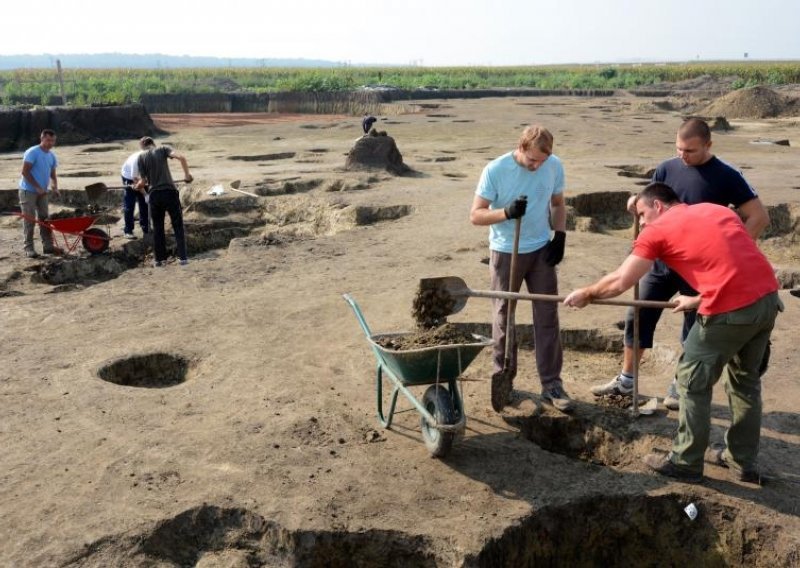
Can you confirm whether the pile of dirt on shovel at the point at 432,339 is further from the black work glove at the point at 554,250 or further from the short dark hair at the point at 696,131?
the short dark hair at the point at 696,131

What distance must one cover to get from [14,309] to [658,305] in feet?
20.7

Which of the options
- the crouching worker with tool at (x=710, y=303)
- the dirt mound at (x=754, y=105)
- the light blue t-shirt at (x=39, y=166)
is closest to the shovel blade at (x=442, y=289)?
the crouching worker with tool at (x=710, y=303)

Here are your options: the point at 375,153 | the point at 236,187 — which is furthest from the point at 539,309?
the point at 375,153

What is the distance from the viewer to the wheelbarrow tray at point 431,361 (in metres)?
4.51

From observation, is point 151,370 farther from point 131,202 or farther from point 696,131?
point 131,202

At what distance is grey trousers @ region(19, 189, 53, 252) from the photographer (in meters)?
11.0

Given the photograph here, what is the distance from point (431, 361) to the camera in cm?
458

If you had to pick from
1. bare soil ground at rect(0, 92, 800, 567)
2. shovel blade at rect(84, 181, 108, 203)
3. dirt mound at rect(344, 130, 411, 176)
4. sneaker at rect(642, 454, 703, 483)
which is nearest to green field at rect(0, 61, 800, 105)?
dirt mound at rect(344, 130, 411, 176)

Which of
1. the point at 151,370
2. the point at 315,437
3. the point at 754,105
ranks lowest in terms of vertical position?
the point at 151,370

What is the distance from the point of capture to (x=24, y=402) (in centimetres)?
568

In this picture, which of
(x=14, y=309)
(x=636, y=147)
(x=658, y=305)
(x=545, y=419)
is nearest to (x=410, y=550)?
(x=545, y=419)

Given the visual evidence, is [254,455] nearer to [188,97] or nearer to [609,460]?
[609,460]

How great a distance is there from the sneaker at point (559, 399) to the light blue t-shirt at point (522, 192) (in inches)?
37.1

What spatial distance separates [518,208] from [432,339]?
0.91m
